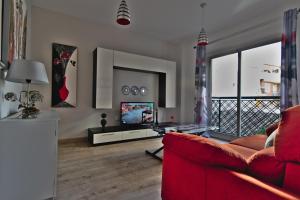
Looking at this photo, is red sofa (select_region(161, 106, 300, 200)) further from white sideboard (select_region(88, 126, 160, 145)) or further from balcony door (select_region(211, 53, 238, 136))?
balcony door (select_region(211, 53, 238, 136))

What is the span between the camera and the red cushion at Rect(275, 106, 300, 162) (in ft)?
2.55

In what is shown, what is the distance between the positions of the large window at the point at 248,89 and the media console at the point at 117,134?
1.98 metres

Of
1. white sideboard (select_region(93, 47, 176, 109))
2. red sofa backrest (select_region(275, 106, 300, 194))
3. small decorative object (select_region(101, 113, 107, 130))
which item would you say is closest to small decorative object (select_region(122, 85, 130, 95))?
white sideboard (select_region(93, 47, 176, 109))

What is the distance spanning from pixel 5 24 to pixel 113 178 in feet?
6.46

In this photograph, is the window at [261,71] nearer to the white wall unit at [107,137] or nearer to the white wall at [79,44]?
the white wall at [79,44]

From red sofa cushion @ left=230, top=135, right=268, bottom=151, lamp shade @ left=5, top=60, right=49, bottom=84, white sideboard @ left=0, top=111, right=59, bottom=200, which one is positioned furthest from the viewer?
red sofa cushion @ left=230, top=135, right=268, bottom=151

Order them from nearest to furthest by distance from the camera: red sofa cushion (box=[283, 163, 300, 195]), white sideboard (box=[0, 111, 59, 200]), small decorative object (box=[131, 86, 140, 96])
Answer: red sofa cushion (box=[283, 163, 300, 195]) < white sideboard (box=[0, 111, 59, 200]) < small decorative object (box=[131, 86, 140, 96])

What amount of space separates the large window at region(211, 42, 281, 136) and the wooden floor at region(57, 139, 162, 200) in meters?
2.49

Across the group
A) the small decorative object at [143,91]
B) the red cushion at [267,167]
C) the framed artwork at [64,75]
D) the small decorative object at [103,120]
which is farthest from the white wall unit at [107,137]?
the red cushion at [267,167]

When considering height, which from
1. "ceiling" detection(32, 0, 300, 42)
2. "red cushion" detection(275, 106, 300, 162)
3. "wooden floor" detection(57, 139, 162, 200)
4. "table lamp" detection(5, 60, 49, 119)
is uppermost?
"ceiling" detection(32, 0, 300, 42)

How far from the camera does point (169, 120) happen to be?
504 centimetres

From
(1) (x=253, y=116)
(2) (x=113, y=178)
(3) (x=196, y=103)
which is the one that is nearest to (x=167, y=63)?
(3) (x=196, y=103)

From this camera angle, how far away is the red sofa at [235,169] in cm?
79

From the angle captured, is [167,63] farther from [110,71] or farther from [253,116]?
[253,116]
